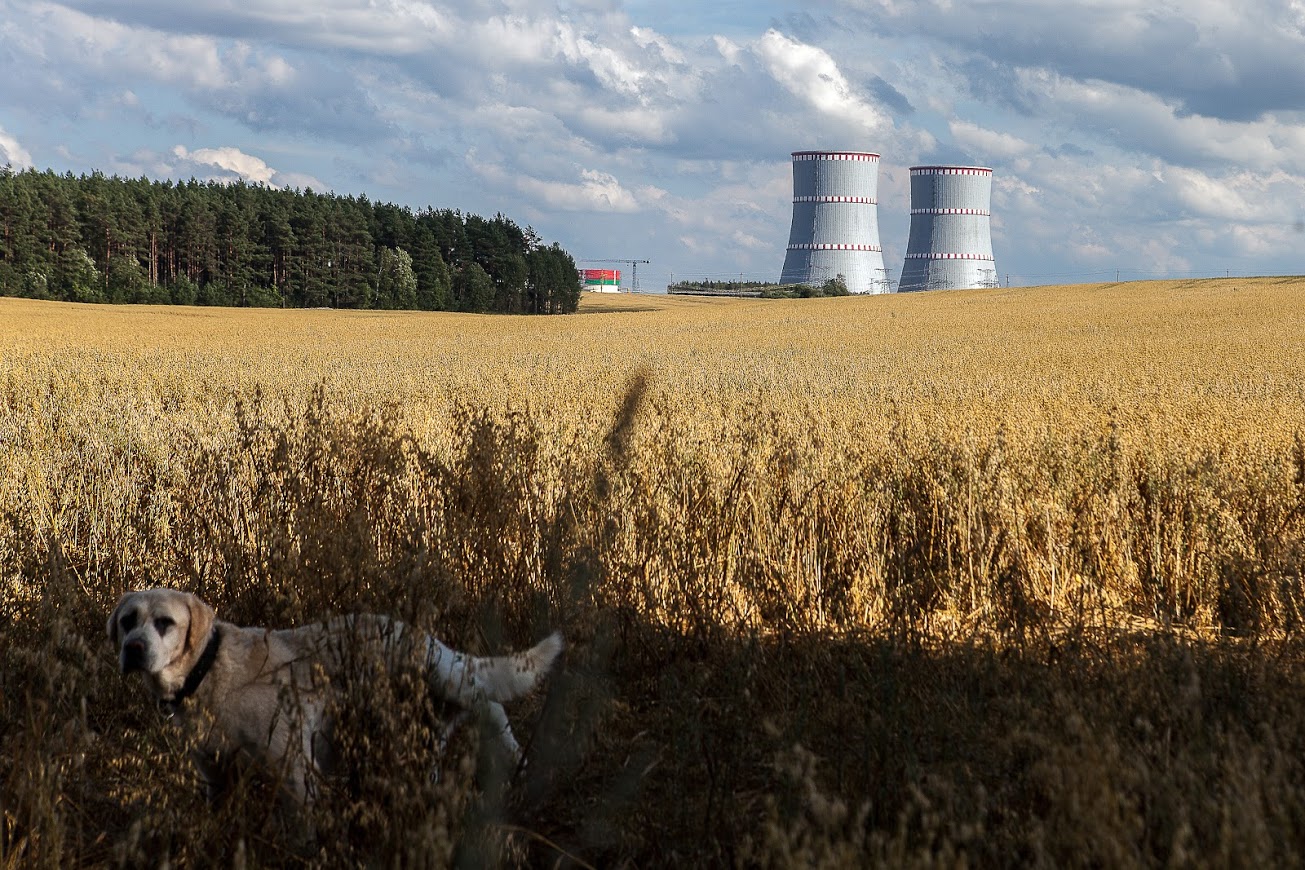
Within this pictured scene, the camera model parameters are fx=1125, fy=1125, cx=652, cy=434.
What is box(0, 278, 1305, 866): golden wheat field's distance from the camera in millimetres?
2668

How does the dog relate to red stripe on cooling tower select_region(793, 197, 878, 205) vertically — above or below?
below

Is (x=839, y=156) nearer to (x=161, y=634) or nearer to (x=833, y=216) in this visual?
(x=833, y=216)

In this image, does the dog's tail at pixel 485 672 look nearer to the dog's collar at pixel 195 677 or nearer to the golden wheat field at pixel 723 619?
the golden wheat field at pixel 723 619

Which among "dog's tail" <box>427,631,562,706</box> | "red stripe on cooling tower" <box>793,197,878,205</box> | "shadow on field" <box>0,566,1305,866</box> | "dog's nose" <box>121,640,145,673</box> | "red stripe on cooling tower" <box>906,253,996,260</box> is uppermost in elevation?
"red stripe on cooling tower" <box>793,197,878,205</box>

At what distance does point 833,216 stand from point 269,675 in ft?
197

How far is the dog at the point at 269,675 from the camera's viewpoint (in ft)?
9.60

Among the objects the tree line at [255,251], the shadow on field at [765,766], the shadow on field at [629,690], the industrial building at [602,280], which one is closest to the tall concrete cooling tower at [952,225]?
the tree line at [255,251]

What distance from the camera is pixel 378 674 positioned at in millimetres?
2965

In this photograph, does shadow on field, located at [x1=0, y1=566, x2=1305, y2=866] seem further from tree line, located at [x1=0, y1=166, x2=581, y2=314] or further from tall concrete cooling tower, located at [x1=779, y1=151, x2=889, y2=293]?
tree line, located at [x1=0, y1=166, x2=581, y2=314]

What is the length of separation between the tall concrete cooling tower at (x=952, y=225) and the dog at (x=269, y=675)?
2513 inches

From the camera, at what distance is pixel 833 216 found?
60812 mm

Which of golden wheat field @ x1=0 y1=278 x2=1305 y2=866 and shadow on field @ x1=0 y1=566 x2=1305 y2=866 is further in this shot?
golden wheat field @ x1=0 y1=278 x2=1305 y2=866

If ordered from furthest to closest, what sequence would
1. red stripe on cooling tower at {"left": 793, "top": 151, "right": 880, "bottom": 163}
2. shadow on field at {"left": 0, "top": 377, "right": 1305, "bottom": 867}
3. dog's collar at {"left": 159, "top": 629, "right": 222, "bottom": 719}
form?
red stripe on cooling tower at {"left": 793, "top": 151, "right": 880, "bottom": 163} < dog's collar at {"left": 159, "top": 629, "right": 222, "bottom": 719} < shadow on field at {"left": 0, "top": 377, "right": 1305, "bottom": 867}

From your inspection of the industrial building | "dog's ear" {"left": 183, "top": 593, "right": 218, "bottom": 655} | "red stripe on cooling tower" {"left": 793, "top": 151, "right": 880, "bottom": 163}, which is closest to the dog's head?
"dog's ear" {"left": 183, "top": 593, "right": 218, "bottom": 655}
